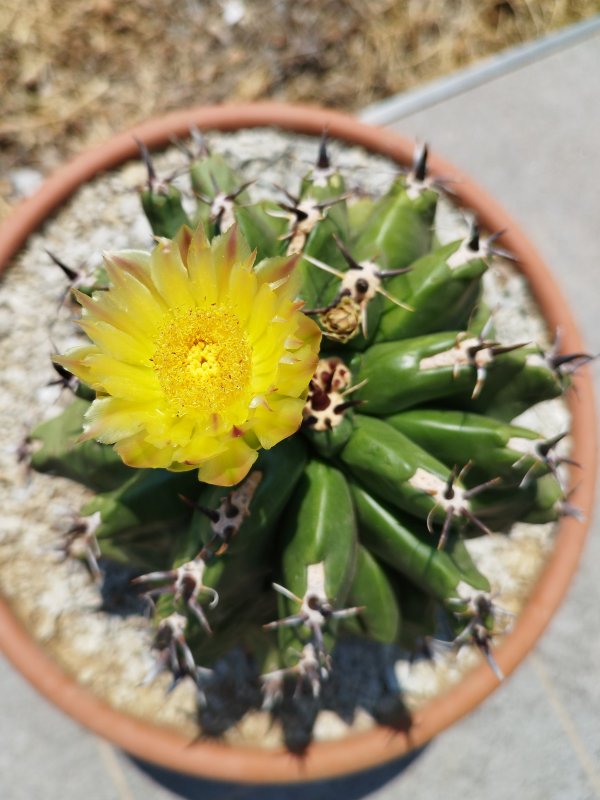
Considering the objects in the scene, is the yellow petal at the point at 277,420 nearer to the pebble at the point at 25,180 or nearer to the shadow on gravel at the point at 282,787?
the shadow on gravel at the point at 282,787

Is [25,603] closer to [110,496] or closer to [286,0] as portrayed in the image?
[110,496]

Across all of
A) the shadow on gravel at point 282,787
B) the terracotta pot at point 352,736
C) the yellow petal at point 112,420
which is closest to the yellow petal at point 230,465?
the yellow petal at point 112,420

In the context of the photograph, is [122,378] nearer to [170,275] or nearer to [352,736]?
[170,275]

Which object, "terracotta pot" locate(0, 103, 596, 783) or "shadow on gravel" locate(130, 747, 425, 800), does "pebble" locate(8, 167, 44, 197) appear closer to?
"terracotta pot" locate(0, 103, 596, 783)

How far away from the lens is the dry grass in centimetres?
224

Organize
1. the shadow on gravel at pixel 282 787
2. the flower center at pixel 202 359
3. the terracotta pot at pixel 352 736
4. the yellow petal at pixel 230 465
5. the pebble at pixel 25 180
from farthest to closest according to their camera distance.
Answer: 1. the pebble at pixel 25 180
2. the shadow on gravel at pixel 282 787
3. the terracotta pot at pixel 352 736
4. the flower center at pixel 202 359
5. the yellow petal at pixel 230 465

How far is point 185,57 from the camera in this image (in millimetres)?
2289

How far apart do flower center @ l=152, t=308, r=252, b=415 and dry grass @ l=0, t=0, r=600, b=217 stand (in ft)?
4.86

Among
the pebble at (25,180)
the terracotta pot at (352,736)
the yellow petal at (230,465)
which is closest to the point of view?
the yellow petal at (230,465)

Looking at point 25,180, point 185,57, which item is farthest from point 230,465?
point 185,57

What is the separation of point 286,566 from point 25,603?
2.75 ft

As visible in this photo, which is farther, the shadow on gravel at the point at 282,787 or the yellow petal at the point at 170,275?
the shadow on gravel at the point at 282,787

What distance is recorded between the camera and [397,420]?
1117 mm

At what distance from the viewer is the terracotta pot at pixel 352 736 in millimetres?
1513
